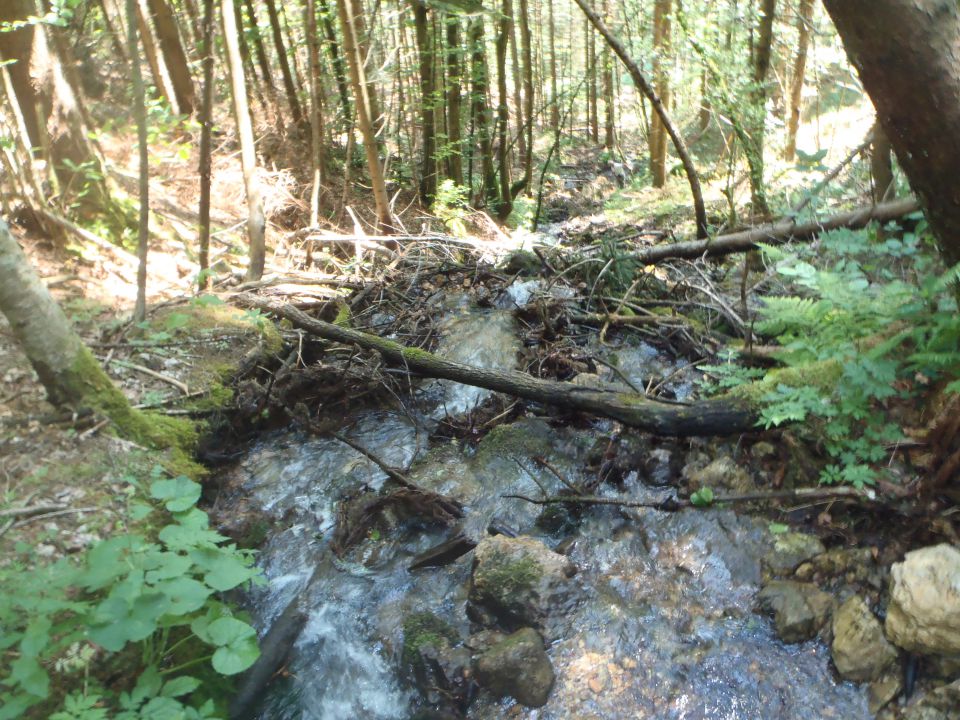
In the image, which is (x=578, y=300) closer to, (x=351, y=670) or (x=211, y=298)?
(x=211, y=298)

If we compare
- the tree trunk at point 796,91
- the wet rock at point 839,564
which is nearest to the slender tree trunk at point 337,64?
the tree trunk at point 796,91

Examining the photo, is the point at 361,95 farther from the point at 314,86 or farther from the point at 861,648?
the point at 861,648

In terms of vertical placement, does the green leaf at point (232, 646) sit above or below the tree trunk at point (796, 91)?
below

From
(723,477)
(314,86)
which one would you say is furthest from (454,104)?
(723,477)

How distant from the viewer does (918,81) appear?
270 centimetres

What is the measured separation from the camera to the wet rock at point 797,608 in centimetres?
312

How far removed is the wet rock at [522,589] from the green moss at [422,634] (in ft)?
0.61

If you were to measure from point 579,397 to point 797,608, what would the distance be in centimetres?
208

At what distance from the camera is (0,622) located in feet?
8.03

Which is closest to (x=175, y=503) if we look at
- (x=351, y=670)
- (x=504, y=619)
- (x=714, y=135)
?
(x=351, y=670)

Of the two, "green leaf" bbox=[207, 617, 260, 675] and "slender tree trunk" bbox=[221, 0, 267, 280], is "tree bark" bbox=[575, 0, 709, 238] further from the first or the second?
"green leaf" bbox=[207, 617, 260, 675]

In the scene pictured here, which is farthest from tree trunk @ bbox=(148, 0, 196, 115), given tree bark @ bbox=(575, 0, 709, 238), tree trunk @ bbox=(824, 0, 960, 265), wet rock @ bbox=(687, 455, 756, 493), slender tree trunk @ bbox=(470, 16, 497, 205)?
wet rock @ bbox=(687, 455, 756, 493)

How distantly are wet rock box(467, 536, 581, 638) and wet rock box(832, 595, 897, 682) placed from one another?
139cm

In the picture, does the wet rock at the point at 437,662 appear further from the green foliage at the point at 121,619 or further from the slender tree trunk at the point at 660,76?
the slender tree trunk at the point at 660,76
